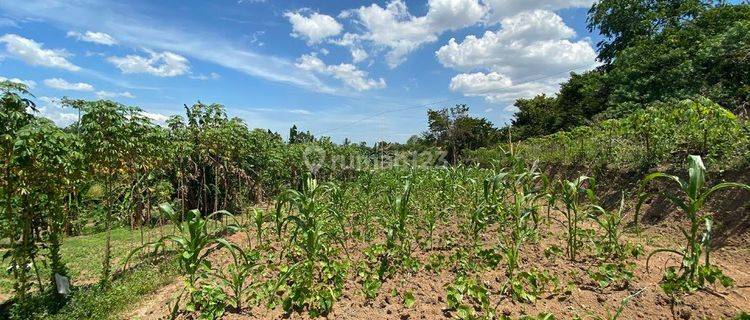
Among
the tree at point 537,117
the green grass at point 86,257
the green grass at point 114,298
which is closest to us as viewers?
the green grass at point 114,298

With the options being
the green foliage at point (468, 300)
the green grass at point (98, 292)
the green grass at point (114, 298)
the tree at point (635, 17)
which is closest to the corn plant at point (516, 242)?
the green foliage at point (468, 300)

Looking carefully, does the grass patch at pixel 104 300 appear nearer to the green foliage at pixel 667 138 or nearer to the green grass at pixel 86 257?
the green grass at pixel 86 257

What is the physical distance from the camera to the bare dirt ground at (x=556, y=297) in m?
2.72

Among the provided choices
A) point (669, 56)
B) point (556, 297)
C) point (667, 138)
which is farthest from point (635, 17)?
point (556, 297)

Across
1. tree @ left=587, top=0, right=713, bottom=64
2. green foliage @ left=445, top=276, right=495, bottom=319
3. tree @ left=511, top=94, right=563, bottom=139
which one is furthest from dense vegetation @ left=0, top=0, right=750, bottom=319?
tree @ left=511, top=94, right=563, bottom=139

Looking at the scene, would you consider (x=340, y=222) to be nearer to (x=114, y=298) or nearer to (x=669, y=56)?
(x=114, y=298)

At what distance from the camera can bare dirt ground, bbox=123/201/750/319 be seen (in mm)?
2723

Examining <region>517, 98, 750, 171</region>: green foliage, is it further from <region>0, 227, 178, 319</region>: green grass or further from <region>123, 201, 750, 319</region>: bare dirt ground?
<region>0, 227, 178, 319</region>: green grass

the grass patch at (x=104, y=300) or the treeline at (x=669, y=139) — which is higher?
the treeline at (x=669, y=139)

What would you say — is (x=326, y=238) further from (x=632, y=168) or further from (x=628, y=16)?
(x=628, y=16)

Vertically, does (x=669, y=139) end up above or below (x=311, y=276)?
Result: above

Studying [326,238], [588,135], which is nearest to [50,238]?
[326,238]

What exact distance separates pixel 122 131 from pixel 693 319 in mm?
5661

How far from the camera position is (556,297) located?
119 inches
